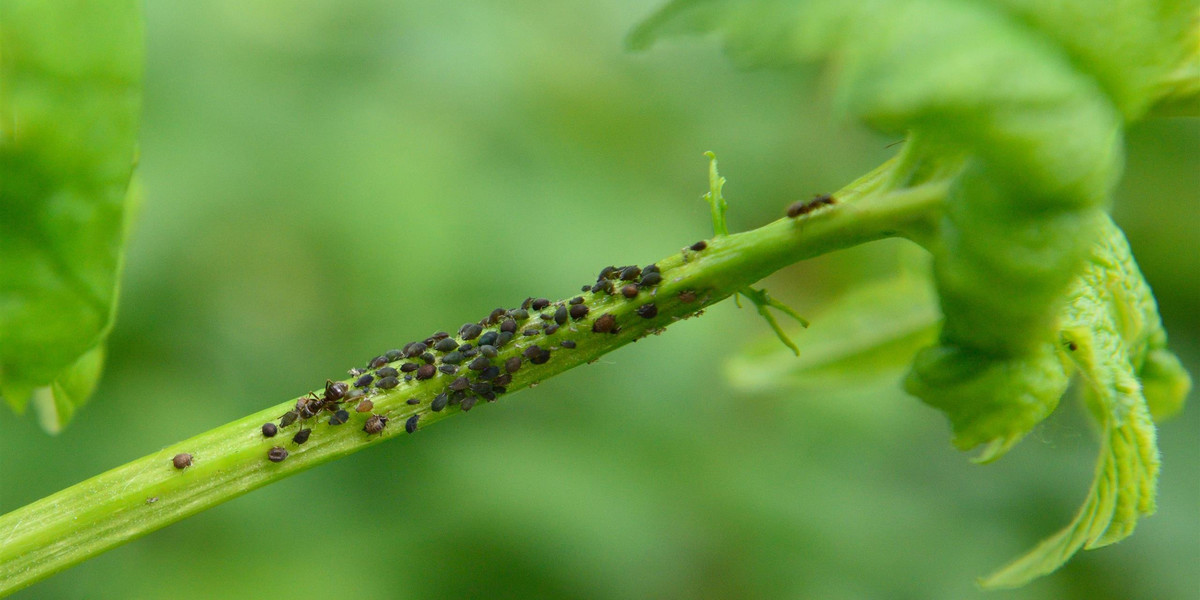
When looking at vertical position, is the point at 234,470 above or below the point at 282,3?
below

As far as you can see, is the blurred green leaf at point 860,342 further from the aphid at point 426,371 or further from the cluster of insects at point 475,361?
the aphid at point 426,371

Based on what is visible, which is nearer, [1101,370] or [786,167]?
[1101,370]

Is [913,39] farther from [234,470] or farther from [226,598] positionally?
[226,598]

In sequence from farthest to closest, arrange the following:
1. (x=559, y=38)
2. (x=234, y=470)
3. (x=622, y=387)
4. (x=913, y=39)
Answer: (x=559, y=38), (x=622, y=387), (x=234, y=470), (x=913, y=39)

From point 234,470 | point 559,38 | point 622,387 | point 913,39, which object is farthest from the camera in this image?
point 559,38

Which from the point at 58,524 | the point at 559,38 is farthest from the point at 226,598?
the point at 559,38

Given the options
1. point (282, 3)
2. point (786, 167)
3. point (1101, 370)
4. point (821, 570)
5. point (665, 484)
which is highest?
point (282, 3)

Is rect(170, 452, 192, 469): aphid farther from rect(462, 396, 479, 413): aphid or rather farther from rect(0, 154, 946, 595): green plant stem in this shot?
rect(462, 396, 479, 413): aphid
